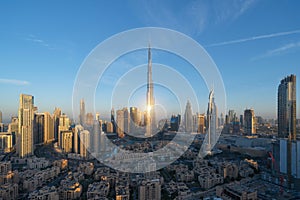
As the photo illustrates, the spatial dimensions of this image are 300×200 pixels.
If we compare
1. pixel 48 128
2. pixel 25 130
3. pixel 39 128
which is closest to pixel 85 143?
pixel 25 130

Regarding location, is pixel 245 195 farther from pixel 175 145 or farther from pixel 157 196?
pixel 175 145

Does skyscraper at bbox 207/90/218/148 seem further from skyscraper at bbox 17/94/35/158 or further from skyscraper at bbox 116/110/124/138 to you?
skyscraper at bbox 17/94/35/158

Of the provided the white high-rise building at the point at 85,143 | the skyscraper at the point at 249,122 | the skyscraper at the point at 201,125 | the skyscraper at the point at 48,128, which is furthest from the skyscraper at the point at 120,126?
the skyscraper at the point at 249,122

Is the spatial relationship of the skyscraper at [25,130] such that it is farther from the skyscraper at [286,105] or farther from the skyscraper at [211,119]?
the skyscraper at [286,105]

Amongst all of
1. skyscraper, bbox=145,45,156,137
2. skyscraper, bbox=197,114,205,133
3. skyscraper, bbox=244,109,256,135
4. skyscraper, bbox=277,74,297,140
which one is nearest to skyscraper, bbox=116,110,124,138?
skyscraper, bbox=145,45,156,137

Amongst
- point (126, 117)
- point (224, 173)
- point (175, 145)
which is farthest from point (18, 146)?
point (224, 173)

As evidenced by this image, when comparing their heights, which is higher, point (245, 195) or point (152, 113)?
point (152, 113)

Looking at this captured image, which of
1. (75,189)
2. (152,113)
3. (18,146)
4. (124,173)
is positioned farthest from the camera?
(18,146)
